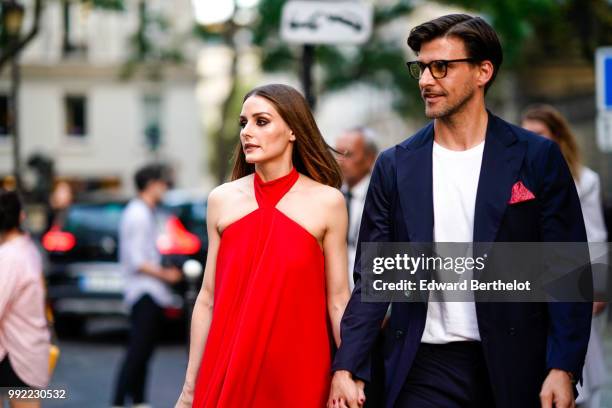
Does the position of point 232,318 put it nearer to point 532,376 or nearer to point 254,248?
point 254,248

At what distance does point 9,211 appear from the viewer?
18.2 feet

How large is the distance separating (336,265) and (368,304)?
39cm

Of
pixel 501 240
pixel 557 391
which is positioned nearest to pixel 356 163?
pixel 501 240

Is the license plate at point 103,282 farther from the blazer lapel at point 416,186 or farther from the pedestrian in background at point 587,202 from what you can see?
the blazer lapel at point 416,186

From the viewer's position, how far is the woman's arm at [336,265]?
4047mm

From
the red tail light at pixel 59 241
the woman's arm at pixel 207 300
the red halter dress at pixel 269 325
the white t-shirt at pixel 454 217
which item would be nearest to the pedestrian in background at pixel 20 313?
the woman's arm at pixel 207 300

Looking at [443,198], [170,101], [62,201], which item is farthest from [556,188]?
[170,101]

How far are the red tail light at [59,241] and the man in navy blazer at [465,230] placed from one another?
9.75 m

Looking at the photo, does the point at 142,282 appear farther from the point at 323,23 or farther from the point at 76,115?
the point at 76,115

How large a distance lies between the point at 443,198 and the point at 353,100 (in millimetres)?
70413

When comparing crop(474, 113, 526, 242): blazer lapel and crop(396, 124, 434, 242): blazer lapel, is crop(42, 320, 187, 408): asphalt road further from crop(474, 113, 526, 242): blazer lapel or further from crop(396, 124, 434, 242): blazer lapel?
crop(474, 113, 526, 242): blazer lapel

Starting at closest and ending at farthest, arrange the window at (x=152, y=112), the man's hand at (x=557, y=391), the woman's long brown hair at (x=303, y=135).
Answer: the man's hand at (x=557, y=391) → the woman's long brown hair at (x=303, y=135) → the window at (x=152, y=112)


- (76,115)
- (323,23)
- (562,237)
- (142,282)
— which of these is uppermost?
(76,115)

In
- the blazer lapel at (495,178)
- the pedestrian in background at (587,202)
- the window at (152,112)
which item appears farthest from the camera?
the window at (152,112)
